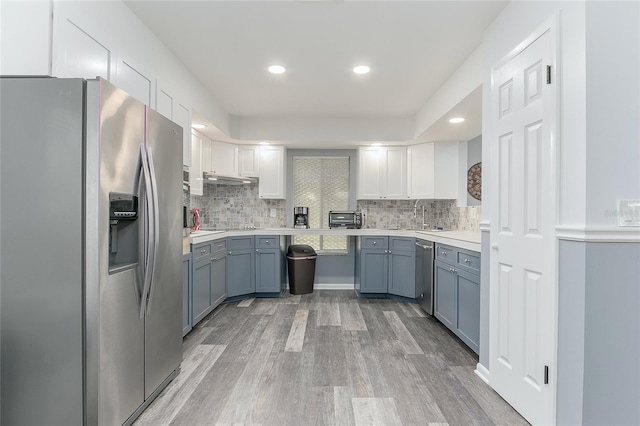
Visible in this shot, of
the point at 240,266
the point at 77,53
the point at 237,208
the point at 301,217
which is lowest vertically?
the point at 240,266

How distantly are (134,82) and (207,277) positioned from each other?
2.00 m

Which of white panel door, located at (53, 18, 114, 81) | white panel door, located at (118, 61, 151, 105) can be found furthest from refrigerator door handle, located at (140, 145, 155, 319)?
white panel door, located at (118, 61, 151, 105)

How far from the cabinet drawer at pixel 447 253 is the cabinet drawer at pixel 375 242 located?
1.10 meters

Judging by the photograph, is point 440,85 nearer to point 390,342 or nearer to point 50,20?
point 390,342

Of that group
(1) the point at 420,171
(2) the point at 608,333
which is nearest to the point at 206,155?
(1) the point at 420,171

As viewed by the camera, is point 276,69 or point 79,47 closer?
point 79,47

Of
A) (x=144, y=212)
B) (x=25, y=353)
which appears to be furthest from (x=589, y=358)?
(x=25, y=353)

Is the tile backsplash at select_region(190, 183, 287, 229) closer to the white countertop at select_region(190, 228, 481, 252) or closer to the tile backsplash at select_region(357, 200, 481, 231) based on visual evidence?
the white countertop at select_region(190, 228, 481, 252)

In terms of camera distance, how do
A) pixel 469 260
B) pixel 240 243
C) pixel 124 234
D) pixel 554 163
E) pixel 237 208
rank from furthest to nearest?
pixel 237 208 < pixel 240 243 < pixel 469 260 < pixel 124 234 < pixel 554 163

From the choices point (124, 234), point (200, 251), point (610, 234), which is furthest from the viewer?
point (200, 251)

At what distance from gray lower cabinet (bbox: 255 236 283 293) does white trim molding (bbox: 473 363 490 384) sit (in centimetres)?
276

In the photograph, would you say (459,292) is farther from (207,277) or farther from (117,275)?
(117,275)

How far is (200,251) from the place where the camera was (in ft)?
11.1

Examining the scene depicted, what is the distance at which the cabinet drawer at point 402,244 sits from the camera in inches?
175
